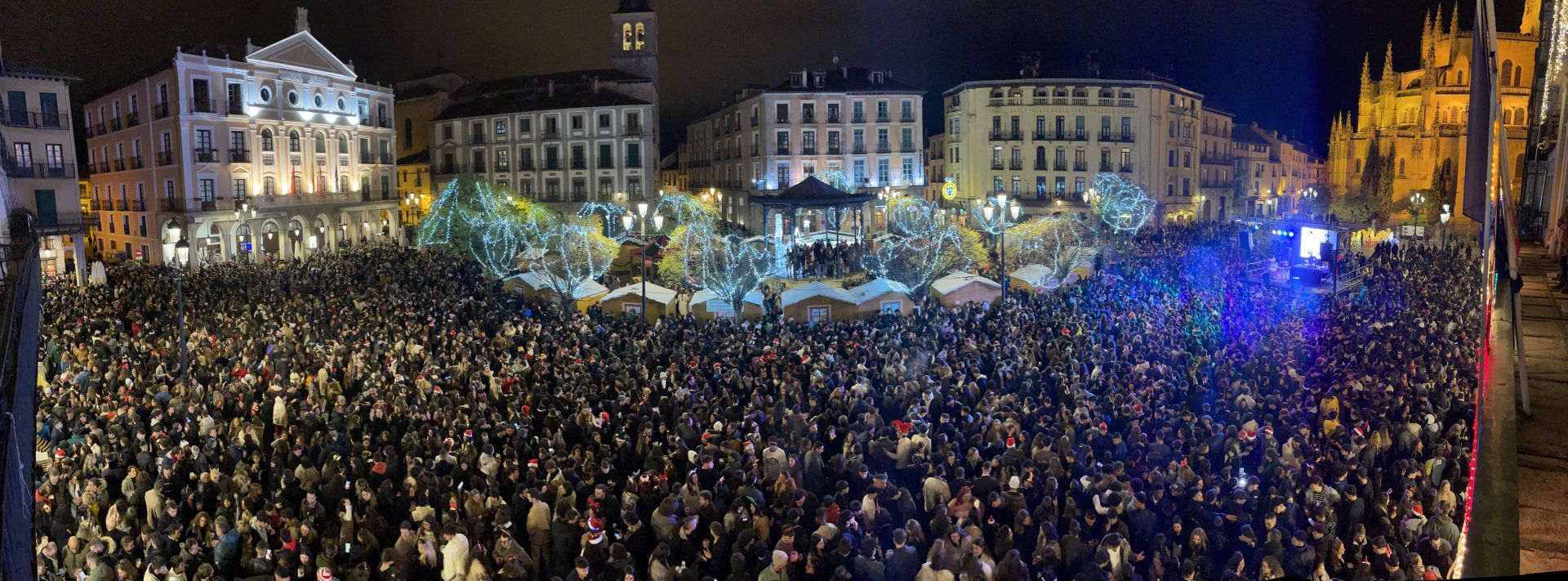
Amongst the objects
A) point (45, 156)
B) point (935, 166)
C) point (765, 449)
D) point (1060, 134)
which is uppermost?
point (1060, 134)

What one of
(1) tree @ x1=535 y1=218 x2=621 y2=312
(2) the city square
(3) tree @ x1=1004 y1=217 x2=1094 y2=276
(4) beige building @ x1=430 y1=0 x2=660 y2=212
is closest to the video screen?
(2) the city square

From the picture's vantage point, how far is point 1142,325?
17.8m

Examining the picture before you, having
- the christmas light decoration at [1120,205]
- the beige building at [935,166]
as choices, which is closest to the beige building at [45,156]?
the christmas light decoration at [1120,205]

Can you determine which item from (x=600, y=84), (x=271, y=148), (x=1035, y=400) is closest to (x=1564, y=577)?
(x=1035, y=400)

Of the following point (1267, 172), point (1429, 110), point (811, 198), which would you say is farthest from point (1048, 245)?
point (1267, 172)

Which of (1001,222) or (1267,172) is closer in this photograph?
(1001,222)

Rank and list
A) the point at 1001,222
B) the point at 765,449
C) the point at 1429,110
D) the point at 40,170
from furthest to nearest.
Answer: the point at 1429,110 < the point at 40,170 < the point at 1001,222 < the point at 765,449

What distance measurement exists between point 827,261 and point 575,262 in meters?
8.22

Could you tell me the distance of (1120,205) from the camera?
4200cm

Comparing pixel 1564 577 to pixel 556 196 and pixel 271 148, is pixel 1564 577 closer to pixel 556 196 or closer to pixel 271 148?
pixel 271 148

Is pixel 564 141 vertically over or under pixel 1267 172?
over

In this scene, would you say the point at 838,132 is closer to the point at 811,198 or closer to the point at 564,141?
the point at 564,141

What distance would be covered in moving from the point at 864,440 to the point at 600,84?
51.1 meters

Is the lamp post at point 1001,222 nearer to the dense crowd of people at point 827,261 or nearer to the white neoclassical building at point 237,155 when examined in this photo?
the dense crowd of people at point 827,261
